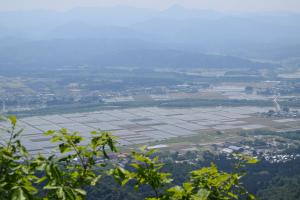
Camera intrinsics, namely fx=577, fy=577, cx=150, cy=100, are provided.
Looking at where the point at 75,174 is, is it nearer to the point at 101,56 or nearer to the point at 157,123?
the point at 157,123

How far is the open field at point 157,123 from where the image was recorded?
1148 inches

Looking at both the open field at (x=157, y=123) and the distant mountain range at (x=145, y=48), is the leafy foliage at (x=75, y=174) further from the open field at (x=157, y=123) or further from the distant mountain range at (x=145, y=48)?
the distant mountain range at (x=145, y=48)

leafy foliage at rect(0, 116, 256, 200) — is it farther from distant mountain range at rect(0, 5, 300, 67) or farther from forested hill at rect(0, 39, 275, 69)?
distant mountain range at rect(0, 5, 300, 67)

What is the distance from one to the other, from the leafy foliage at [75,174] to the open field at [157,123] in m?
23.8

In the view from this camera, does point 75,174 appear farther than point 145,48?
No

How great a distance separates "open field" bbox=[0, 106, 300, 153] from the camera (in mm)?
29156

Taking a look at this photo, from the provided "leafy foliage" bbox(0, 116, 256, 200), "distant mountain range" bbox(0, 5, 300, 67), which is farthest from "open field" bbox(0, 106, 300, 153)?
"distant mountain range" bbox(0, 5, 300, 67)

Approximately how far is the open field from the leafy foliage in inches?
937

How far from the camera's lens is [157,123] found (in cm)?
3391

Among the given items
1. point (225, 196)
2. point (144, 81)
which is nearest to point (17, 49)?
A: point (144, 81)

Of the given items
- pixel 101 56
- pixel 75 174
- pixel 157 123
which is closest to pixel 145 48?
pixel 101 56

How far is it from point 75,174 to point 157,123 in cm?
3181

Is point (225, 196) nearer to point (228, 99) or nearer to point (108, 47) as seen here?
point (228, 99)

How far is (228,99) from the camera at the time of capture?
43.7 m
